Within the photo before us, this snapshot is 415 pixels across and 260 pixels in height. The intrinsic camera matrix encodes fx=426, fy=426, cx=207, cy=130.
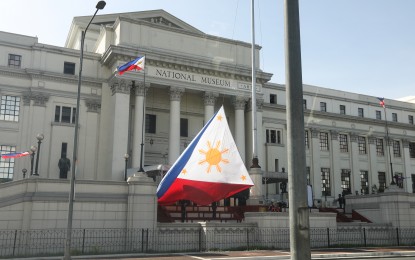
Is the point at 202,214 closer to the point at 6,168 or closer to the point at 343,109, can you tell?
the point at 6,168

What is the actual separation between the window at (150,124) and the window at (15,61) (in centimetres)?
1380

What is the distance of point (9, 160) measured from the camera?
131 feet

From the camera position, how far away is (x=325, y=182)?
191ft

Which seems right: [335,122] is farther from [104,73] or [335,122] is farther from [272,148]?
[104,73]

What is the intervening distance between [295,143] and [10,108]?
138 feet

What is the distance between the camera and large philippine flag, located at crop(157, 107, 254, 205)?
22.0 m

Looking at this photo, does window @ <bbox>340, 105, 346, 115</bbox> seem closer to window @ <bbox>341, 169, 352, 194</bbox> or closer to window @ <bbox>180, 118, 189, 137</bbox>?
window @ <bbox>341, 169, 352, 194</bbox>

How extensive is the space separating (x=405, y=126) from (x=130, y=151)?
4478cm

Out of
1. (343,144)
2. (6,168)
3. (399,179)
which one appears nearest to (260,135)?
(343,144)

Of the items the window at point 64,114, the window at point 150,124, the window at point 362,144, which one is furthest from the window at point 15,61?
the window at point 362,144

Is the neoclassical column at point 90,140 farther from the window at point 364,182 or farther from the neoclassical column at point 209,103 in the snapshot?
the window at point 364,182

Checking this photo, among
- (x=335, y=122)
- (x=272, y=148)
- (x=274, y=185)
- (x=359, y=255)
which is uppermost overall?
(x=335, y=122)

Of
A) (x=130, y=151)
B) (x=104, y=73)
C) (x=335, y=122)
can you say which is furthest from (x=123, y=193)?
(x=335, y=122)

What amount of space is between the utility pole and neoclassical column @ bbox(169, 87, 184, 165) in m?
38.1
